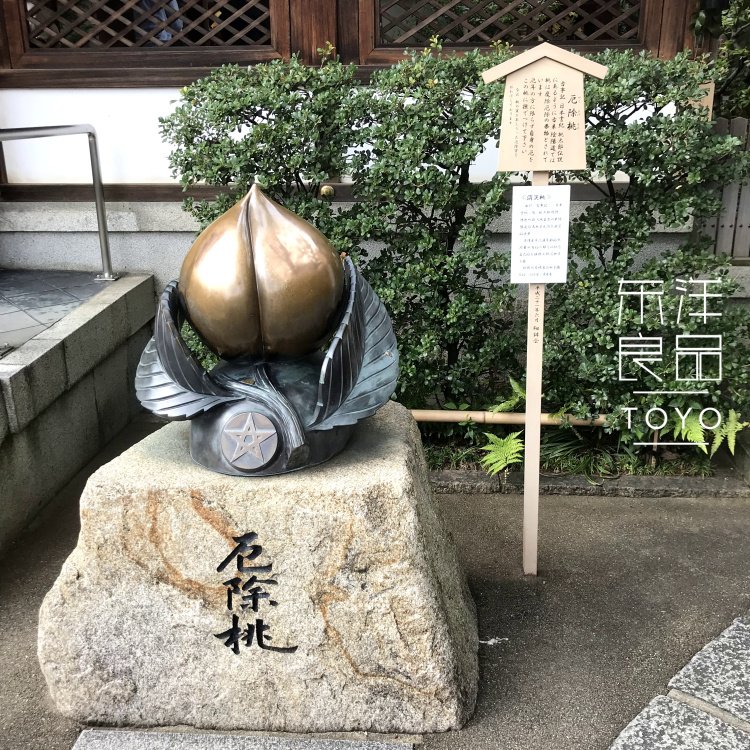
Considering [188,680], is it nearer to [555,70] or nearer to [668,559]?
[668,559]

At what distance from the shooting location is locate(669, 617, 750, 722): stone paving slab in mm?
2736

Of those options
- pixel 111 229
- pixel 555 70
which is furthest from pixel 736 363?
pixel 111 229

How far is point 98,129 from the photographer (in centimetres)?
557

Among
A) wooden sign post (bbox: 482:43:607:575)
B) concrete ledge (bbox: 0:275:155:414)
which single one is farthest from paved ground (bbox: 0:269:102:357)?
wooden sign post (bbox: 482:43:607:575)

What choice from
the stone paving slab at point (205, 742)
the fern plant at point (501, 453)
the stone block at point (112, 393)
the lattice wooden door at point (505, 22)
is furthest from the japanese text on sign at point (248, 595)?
the lattice wooden door at point (505, 22)

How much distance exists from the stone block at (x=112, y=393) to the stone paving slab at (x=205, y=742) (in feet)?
9.09

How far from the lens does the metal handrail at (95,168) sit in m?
4.61

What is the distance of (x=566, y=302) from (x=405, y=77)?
5.37 feet

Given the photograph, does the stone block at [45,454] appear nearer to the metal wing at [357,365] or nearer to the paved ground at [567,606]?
the paved ground at [567,606]

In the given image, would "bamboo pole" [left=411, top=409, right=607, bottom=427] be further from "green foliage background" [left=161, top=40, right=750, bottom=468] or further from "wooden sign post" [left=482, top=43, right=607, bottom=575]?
"wooden sign post" [left=482, top=43, right=607, bottom=575]

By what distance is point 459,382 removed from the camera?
4.81 meters

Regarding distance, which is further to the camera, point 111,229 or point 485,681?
point 111,229

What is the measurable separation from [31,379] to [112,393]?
1280mm

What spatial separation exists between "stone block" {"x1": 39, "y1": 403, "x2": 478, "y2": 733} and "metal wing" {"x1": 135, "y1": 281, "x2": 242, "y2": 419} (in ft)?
0.78
